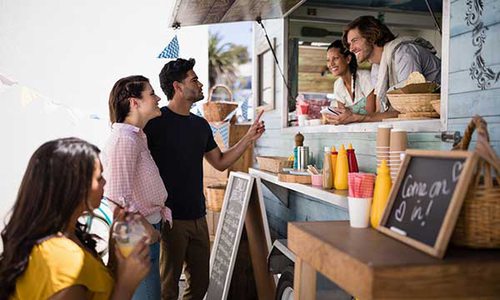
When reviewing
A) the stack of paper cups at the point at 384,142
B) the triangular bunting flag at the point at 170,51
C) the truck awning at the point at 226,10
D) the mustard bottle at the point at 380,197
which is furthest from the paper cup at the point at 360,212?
the triangular bunting flag at the point at 170,51

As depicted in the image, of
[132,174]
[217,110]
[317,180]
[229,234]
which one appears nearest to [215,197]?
[229,234]

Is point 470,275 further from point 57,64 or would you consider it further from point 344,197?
point 57,64

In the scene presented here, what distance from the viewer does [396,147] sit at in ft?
5.67

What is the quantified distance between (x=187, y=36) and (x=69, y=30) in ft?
3.88

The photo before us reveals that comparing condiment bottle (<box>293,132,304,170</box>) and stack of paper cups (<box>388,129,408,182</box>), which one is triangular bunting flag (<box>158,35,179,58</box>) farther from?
stack of paper cups (<box>388,129,408,182</box>)

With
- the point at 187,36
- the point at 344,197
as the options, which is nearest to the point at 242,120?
the point at 187,36

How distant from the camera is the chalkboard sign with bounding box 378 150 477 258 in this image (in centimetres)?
105

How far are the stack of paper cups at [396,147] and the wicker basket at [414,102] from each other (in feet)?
0.79

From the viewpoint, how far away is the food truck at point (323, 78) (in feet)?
5.24

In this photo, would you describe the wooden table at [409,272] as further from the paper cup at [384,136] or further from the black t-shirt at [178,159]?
the black t-shirt at [178,159]

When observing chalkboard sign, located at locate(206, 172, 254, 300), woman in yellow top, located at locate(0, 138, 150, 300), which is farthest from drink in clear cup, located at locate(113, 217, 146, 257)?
chalkboard sign, located at locate(206, 172, 254, 300)

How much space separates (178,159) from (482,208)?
6.70 ft

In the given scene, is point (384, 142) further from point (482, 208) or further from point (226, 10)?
point (226, 10)

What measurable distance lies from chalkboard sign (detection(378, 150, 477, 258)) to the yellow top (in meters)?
0.86
